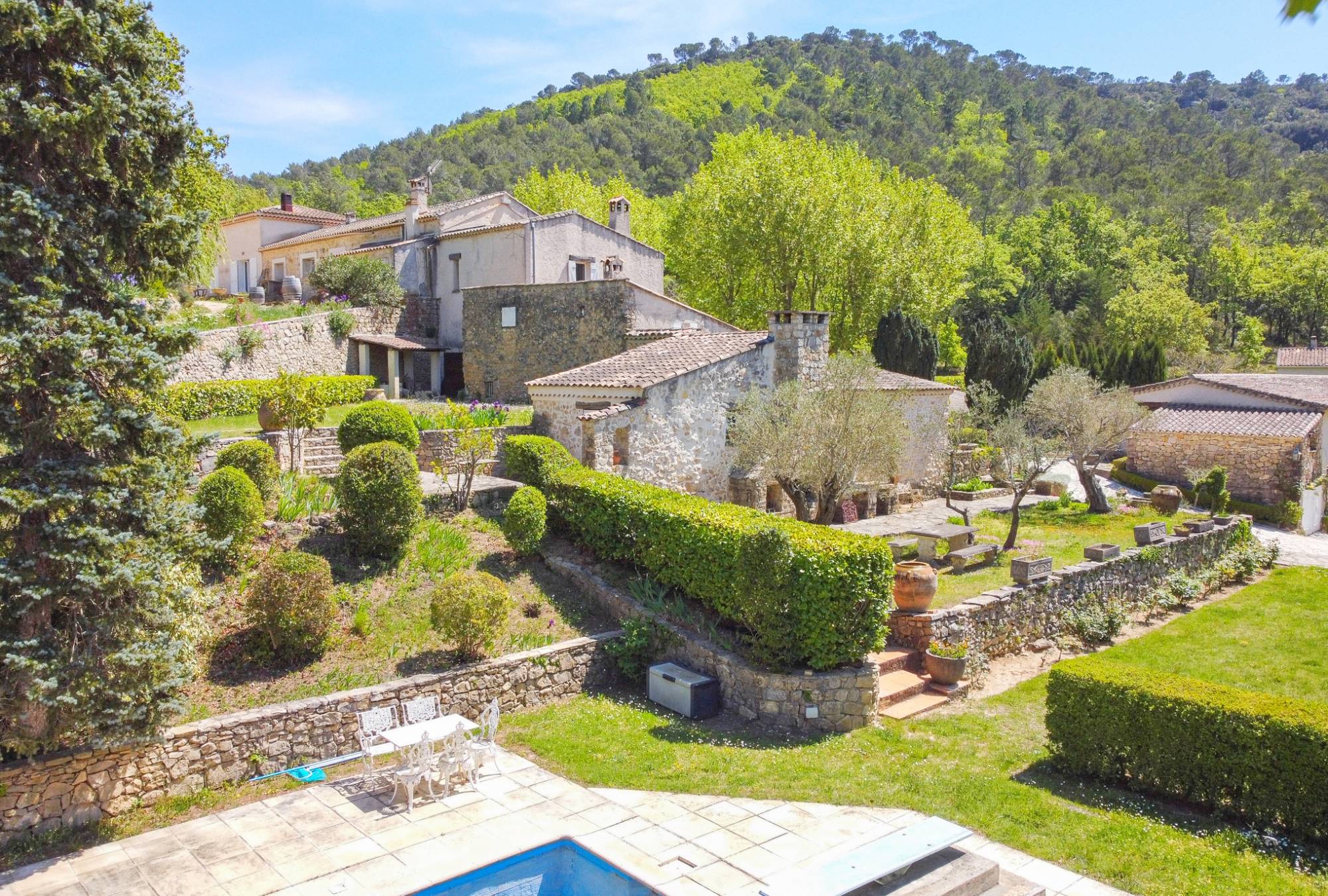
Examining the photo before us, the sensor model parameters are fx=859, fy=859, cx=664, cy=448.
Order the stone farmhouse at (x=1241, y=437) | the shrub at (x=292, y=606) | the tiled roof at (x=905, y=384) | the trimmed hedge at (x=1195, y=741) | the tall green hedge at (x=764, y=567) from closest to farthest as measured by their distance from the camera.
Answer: the trimmed hedge at (x=1195, y=741), the shrub at (x=292, y=606), the tall green hedge at (x=764, y=567), the tiled roof at (x=905, y=384), the stone farmhouse at (x=1241, y=437)

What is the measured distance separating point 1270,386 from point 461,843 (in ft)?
115

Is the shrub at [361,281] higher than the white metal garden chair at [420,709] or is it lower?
higher

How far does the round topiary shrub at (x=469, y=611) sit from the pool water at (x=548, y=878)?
379 centimetres

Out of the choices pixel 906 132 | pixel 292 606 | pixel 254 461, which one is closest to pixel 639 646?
→ pixel 292 606

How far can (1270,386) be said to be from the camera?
32625 millimetres

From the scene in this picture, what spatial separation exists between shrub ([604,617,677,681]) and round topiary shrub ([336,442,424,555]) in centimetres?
394

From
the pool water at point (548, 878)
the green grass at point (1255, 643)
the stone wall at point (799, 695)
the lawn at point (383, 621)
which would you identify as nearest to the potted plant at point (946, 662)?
the stone wall at point (799, 695)

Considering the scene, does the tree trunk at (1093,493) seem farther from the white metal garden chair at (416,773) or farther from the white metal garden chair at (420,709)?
the white metal garden chair at (416,773)

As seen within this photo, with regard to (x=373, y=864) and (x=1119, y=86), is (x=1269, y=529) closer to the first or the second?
(x=373, y=864)

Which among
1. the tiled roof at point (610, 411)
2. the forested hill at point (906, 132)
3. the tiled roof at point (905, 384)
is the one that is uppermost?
the forested hill at point (906, 132)

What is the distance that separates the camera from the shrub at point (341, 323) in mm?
29156

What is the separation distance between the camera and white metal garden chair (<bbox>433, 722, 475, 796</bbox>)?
10.1m

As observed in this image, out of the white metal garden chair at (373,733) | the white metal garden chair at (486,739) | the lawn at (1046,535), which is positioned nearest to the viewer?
the white metal garden chair at (373,733)

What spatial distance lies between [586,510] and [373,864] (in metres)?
8.01
